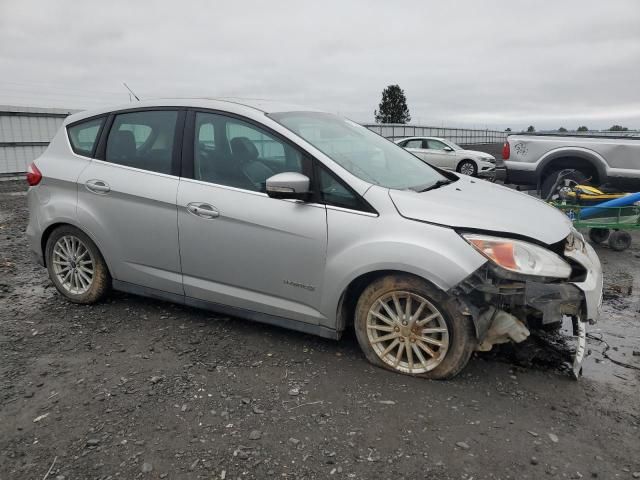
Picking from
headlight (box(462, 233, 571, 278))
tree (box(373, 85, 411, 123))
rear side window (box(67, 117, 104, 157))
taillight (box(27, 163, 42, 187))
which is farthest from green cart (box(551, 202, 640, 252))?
tree (box(373, 85, 411, 123))

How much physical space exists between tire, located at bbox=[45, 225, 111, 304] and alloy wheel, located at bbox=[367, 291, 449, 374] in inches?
95.1

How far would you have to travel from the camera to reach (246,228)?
348 centimetres

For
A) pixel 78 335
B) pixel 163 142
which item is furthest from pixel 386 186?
pixel 78 335

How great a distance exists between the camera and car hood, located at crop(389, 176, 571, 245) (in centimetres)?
303

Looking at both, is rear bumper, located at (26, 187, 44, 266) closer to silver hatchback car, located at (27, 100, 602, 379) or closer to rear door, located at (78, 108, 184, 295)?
silver hatchback car, located at (27, 100, 602, 379)

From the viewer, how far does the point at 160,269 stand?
3.95 metres

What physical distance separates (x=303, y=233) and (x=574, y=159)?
706cm

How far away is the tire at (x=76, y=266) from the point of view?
14.0 ft

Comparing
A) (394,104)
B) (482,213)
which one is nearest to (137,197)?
(482,213)

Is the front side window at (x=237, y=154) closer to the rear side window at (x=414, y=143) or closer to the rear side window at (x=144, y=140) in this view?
the rear side window at (x=144, y=140)

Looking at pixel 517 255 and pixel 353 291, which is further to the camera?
pixel 353 291

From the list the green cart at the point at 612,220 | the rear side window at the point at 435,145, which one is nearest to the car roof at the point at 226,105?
the green cart at the point at 612,220

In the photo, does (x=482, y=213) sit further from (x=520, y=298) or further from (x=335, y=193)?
(x=335, y=193)

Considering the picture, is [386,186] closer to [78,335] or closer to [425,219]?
[425,219]
